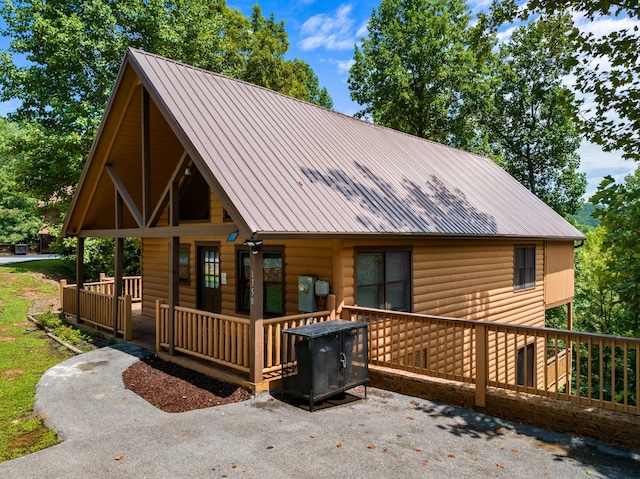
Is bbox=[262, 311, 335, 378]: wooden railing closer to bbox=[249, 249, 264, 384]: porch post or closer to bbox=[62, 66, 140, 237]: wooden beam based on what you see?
bbox=[249, 249, 264, 384]: porch post

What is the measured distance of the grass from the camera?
575cm

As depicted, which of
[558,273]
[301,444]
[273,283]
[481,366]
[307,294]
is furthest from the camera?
[558,273]

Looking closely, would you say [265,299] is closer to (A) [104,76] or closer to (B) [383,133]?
(B) [383,133]

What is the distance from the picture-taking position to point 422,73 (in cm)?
2952

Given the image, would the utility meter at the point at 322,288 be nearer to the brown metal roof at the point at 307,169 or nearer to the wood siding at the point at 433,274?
the wood siding at the point at 433,274

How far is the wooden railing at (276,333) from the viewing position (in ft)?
24.3

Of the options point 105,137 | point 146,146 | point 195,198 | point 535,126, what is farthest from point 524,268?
point 535,126

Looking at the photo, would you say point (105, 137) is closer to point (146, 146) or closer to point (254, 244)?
point (146, 146)

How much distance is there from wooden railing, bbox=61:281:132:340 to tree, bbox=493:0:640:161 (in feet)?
35.1

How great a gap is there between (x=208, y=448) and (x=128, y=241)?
1936cm

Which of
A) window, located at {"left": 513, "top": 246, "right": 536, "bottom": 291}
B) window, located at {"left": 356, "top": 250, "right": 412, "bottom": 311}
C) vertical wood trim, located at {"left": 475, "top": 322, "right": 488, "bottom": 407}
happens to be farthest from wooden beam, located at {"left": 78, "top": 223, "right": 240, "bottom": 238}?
window, located at {"left": 513, "top": 246, "right": 536, "bottom": 291}

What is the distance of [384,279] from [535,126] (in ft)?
91.6

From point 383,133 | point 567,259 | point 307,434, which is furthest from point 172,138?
point 567,259

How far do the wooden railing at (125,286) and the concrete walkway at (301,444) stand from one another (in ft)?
24.3
